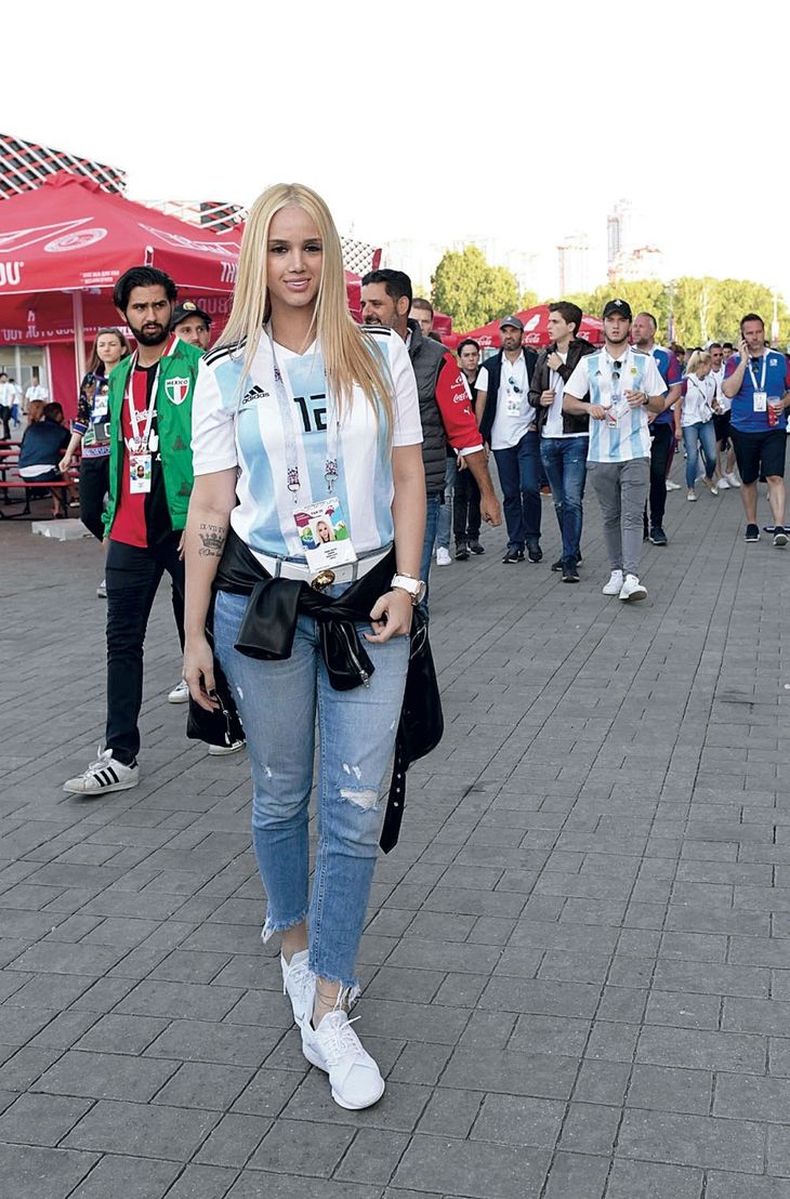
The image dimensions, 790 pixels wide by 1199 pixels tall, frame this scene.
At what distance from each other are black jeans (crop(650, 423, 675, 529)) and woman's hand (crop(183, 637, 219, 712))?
9752 millimetres

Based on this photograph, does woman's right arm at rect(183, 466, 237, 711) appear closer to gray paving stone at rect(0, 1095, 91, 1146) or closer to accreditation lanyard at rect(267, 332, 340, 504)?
accreditation lanyard at rect(267, 332, 340, 504)

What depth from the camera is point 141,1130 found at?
3.04 metres

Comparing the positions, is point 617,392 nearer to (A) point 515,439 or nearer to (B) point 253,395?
(A) point 515,439

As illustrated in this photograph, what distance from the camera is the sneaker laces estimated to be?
3180mm

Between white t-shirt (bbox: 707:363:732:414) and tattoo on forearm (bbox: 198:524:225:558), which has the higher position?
white t-shirt (bbox: 707:363:732:414)

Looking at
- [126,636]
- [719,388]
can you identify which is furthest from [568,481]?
[719,388]

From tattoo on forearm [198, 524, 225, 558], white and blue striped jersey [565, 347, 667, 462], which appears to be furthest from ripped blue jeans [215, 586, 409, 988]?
white and blue striped jersey [565, 347, 667, 462]

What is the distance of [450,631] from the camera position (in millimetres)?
8688

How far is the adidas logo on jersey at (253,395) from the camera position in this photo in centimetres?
312

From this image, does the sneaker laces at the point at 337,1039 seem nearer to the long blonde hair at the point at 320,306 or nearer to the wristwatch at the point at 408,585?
the wristwatch at the point at 408,585

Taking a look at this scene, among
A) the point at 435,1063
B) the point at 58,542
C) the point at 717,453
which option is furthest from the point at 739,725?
the point at 717,453

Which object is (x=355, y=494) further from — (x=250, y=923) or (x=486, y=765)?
(x=486, y=765)

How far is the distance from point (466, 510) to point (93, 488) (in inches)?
224

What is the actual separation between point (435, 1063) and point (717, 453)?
1710cm
